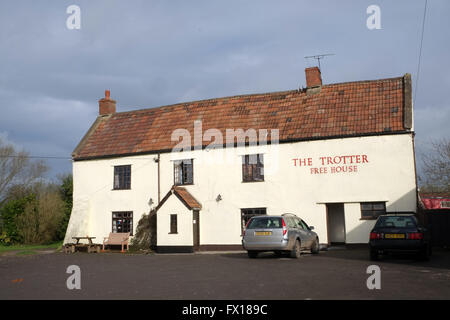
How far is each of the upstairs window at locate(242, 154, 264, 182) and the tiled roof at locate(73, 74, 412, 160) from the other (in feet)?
5.56

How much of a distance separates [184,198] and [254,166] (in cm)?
412

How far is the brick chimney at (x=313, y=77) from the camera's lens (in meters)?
25.8

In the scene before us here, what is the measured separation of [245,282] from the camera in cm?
1060

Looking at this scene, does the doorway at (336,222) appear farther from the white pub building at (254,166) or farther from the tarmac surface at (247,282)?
the tarmac surface at (247,282)

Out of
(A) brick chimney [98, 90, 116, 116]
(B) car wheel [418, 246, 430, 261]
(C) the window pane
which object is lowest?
(B) car wheel [418, 246, 430, 261]

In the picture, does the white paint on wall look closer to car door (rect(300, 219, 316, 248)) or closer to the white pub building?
the white pub building

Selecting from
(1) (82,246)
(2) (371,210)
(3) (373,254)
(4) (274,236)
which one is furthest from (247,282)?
(1) (82,246)

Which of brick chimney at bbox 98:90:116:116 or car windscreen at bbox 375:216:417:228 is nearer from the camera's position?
car windscreen at bbox 375:216:417:228

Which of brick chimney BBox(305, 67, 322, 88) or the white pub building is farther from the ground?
brick chimney BBox(305, 67, 322, 88)

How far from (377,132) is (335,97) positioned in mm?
4091

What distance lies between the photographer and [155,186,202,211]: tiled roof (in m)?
23.6

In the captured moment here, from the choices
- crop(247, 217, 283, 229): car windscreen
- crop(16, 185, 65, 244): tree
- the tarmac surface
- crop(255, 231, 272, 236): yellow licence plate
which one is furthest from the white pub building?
the tarmac surface

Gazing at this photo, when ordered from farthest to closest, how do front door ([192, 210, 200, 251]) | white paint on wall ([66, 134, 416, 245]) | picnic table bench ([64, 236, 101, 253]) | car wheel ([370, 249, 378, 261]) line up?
picnic table bench ([64, 236, 101, 253]) → front door ([192, 210, 200, 251]) → white paint on wall ([66, 134, 416, 245]) → car wheel ([370, 249, 378, 261])
